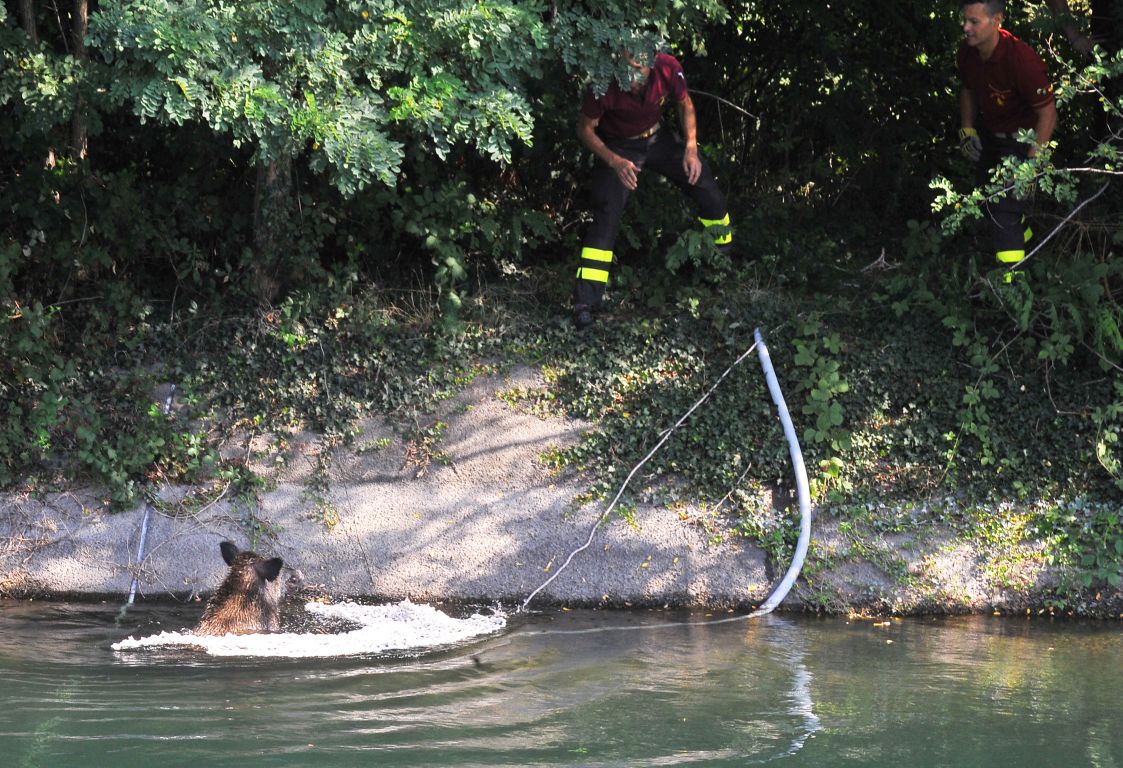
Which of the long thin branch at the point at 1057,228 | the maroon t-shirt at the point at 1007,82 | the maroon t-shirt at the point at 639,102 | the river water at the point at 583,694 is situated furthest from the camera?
the maroon t-shirt at the point at 639,102

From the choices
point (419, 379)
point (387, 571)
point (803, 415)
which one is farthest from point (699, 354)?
point (387, 571)

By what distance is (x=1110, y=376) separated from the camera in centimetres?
966

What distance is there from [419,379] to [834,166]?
5213mm

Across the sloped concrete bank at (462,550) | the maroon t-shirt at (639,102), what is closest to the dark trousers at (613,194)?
the maroon t-shirt at (639,102)

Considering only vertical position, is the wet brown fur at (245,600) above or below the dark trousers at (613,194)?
below

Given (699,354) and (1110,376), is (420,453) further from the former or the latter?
(1110,376)

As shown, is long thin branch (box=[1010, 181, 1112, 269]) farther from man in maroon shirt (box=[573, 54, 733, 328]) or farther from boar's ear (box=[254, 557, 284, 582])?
boar's ear (box=[254, 557, 284, 582])

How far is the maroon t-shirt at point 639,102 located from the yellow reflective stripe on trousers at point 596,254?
969mm

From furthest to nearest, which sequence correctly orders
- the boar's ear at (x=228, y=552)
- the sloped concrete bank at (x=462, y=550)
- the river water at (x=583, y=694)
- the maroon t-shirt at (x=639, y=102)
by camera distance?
the maroon t-shirt at (x=639, y=102) → the sloped concrete bank at (x=462, y=550) → the boar's ear at (x=228, y=552) → the river water at (x=583, y=694)

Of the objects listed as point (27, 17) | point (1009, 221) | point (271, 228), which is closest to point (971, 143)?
point (1009, 221)

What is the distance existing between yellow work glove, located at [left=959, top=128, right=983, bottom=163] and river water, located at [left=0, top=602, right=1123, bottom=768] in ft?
12.8

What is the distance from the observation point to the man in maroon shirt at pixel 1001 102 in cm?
968

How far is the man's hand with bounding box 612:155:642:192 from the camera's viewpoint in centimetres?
1014

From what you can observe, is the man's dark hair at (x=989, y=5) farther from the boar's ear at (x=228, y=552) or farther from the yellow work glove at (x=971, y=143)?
the boar's ear at (x=228, y=552)
